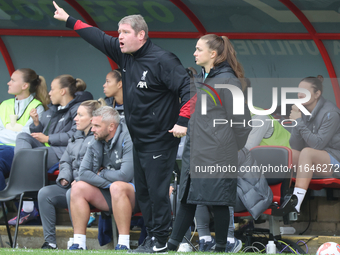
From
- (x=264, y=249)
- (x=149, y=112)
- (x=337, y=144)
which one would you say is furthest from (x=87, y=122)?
(x=337, y=144)

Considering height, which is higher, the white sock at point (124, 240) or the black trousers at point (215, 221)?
the black trousers at point (215, 221)

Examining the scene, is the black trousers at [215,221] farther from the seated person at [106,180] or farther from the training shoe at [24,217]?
the training shoe at [24,217]

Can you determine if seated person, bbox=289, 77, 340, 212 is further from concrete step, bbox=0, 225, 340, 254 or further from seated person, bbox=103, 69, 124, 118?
seated person, bbox=103, 69, 124, 118

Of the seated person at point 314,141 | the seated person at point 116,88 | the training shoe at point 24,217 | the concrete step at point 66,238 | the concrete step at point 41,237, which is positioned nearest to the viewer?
the concrete step at point 66,238

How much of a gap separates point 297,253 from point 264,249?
0.32m

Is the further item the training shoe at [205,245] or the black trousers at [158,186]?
the training shoe at [205,245]

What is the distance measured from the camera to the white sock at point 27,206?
18.4ft

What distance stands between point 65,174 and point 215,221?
2082mm

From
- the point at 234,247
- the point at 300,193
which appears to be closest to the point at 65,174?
the point at 234,247

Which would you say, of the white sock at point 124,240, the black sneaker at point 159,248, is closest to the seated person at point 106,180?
the white sock at point 124,240

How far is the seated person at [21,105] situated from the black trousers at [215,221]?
3063 mm

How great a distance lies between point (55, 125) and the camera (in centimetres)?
600

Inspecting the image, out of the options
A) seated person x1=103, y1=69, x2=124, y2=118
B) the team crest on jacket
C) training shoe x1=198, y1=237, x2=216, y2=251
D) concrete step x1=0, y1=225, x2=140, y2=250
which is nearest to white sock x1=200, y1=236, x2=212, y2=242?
training shoe x1=198, y1=237, x2=216, y2=251

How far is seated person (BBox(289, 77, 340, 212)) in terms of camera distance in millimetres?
4891
